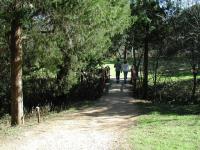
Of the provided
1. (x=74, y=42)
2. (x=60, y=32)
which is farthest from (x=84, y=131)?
(x=74, y=42)

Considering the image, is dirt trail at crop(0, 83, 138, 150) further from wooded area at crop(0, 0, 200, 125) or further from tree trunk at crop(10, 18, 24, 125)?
wooded area at crop(0, 0, 200, 125)

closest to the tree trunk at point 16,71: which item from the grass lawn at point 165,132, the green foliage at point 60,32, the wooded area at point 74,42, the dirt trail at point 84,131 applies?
the wooded area at point 74,42

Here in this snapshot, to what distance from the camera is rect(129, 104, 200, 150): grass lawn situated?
11047 millimetres

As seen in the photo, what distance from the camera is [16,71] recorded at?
14508mm

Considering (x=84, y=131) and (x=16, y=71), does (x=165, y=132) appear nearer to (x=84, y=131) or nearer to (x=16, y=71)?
(x=84, y=131)

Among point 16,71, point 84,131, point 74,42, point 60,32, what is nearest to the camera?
point 84,131

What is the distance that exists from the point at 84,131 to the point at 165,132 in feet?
8.30

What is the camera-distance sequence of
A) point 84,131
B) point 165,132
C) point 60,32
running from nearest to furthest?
point 165,132 < point 84,131 < point 60,32

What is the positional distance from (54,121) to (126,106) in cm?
519

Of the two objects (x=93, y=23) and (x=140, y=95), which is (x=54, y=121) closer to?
(x=93, y=23)

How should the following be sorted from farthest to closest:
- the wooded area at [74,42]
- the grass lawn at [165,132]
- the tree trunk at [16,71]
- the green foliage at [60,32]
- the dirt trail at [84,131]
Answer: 1. the tree trunk at [16,71]
2. the wooded area at [74,42]
3. the green foliage at [60,32]
4. the dirt trail at [84,131]
5. the grass lawn at [165,132]

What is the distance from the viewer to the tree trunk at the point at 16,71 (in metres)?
14.2

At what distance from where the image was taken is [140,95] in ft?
78.6

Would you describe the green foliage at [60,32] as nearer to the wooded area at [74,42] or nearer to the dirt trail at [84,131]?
the wooded area at [74,42]
